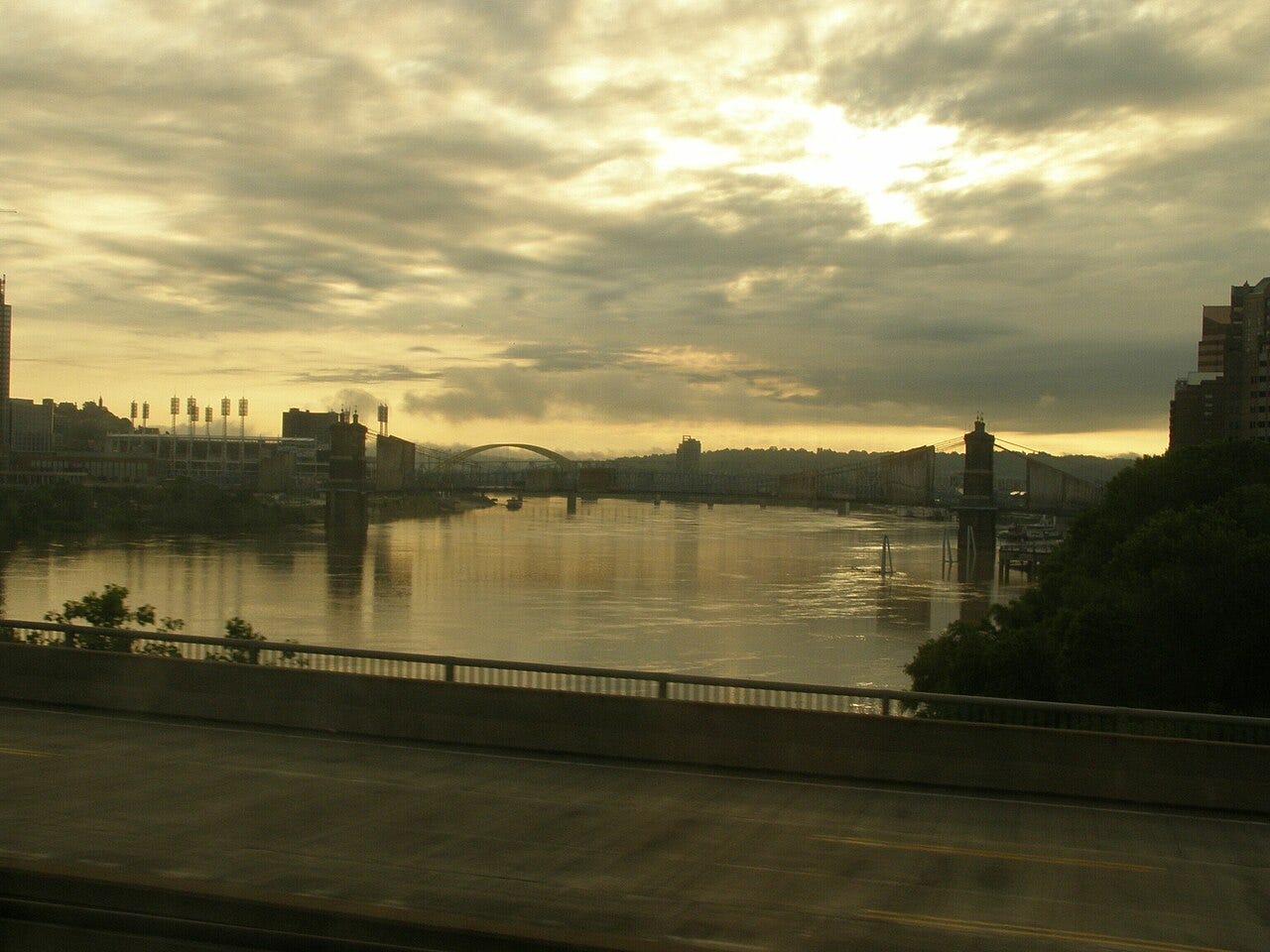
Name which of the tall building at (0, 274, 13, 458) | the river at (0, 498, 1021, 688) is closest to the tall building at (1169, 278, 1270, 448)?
the river at (0, 498, 1021, 688)

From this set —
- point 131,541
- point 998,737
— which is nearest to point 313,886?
point 998,737

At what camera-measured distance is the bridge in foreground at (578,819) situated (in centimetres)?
525

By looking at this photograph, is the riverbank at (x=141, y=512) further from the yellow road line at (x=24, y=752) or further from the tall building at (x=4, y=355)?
the yellow road line at (x=24, y=752)

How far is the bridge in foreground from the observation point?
5246 millimetres

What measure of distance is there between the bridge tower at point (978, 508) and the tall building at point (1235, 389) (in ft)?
46.7

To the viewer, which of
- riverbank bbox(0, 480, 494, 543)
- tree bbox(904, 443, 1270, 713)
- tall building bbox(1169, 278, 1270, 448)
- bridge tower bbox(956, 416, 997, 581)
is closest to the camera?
tree bbox(904, 443, 1270, 713)

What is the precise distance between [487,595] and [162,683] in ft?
119

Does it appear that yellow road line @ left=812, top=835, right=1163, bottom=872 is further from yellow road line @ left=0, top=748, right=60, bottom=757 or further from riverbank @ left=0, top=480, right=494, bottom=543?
riverbank @ left=0, top=480, right=494, bottom=543

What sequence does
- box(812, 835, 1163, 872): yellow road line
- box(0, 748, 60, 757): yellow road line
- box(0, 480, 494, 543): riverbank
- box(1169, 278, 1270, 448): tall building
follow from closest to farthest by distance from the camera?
box(812, 835, 1163, 872): yellow road line → box(0, 748, 60, 757): yellow road line → box(0, 480, 494, 543): riverbank → box(1169, 278, 1270, 448): tall building

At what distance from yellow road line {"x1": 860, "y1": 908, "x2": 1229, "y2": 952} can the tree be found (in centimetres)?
1122

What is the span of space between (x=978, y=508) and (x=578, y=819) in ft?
228

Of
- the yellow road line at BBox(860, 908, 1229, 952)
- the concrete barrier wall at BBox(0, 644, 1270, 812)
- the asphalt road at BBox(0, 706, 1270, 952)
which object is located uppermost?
the concrete barrier wall at BBox(0, 644, 1270, 812)

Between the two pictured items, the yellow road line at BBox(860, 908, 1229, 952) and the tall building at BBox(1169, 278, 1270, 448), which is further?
the tall building at BBox(1169, 278, 1270, 448)

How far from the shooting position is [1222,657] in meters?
17.2
